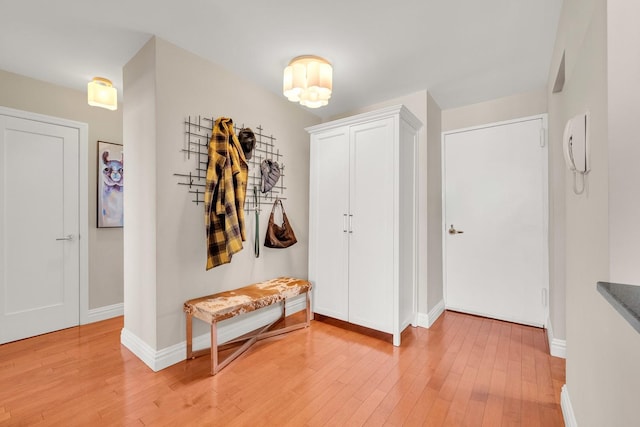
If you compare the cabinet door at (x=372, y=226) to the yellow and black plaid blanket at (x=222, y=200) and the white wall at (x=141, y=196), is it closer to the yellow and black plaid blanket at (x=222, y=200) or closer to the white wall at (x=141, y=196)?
the yellow and black plaid blanket at (x=222, y=200)

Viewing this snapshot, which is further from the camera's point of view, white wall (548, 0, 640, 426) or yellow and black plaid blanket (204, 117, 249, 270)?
yellow and black plaid blanket (204, 117, 249, 270)

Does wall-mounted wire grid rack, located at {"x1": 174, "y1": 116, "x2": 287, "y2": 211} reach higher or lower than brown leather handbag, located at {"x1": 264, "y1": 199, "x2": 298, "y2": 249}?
higher

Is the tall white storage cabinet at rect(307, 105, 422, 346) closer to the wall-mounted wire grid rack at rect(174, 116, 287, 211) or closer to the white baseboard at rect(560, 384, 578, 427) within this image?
the wall-mounted wire grid rack at rect(174, 116, 287, 211)

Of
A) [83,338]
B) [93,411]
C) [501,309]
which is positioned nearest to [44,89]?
[83,338]

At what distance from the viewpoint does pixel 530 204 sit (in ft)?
9.45

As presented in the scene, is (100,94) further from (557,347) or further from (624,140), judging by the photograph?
(557,347)

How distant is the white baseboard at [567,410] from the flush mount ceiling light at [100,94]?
379cm

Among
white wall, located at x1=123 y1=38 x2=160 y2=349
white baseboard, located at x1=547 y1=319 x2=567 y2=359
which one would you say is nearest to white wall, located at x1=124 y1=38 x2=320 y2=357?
white wall, located at x1=123 y1=38 x2=160 y2=349

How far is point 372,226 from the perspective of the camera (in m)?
2.65

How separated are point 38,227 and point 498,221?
174 inches

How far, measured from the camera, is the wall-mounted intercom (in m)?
1.20

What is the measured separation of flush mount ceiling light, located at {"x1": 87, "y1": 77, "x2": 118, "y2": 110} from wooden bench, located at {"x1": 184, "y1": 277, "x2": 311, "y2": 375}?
1.88 meters

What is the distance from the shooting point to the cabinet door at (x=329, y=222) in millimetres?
2822

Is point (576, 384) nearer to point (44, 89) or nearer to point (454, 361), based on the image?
point (454, 361)
